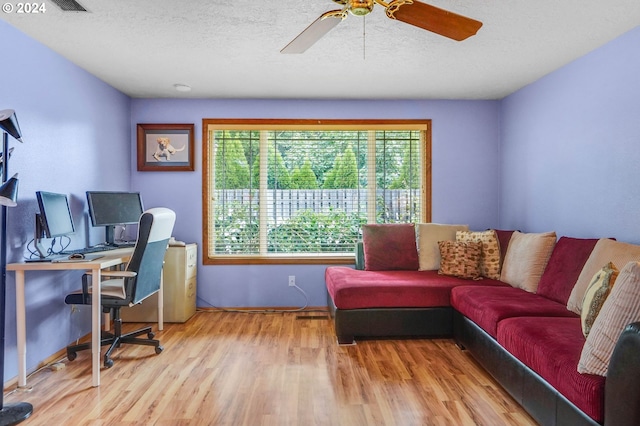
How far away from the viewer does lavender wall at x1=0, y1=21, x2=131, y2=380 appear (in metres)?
2.74

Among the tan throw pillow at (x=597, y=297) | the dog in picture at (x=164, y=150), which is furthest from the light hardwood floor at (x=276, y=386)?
the dog in picture at (x=164, y=150)

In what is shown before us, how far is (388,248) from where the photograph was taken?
13.9 feet

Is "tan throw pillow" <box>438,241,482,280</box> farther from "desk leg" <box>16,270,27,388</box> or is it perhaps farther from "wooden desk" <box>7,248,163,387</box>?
"desk leg" <box>16,270,27,388</box>

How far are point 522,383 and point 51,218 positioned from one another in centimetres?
323

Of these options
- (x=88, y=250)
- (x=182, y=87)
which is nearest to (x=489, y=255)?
(x=182, y=87)

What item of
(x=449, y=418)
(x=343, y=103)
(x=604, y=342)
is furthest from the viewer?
(x=343, y=103)

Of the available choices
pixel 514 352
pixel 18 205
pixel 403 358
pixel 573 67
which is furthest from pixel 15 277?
pixel 573 67

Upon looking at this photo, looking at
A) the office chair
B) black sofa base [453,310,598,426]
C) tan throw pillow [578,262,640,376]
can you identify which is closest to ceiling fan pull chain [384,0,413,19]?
tan throw pillow [578,262,640,376]

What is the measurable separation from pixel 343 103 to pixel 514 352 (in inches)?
128

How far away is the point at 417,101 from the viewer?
15.4 feet

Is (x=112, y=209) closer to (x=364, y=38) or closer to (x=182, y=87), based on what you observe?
(x=182, y=87)

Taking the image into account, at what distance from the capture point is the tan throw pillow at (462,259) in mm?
3814

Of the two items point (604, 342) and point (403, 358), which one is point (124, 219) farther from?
point (604, 342)

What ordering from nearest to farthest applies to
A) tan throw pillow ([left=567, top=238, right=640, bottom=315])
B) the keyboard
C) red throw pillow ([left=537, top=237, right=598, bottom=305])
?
tan throw pillow ([left=567, top=238, right=640, bottom=315]) → red throw pillow ([left=537, top=237, right=598, bottom=305]) → the keyboard
